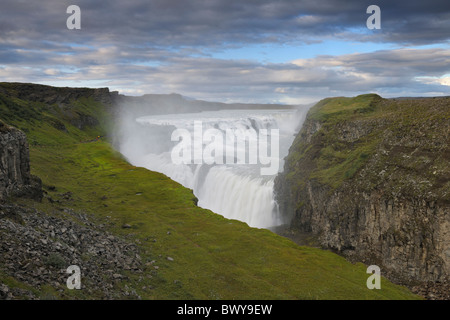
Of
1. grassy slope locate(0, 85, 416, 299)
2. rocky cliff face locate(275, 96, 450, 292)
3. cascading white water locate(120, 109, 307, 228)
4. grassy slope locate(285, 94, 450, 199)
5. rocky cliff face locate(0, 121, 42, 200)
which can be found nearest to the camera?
grassy slope locate(0, 85, 416, 299)

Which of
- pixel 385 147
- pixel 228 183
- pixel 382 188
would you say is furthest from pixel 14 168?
pixel 228 183

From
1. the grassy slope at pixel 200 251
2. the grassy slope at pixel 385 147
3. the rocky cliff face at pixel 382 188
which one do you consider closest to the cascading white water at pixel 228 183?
the rocky cliff face at pixel 382 188

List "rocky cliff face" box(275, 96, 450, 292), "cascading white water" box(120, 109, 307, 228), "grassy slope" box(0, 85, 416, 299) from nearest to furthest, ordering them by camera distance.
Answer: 1. "grassy slope" box(0, 85, 416, 299)
2. "rocky cliff face" box(275, 96, 450, 292)
3. "cascading white water" box(120, 109, 307, 228)

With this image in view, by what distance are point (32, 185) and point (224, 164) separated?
53724 mm

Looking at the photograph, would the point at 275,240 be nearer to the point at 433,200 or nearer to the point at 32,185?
the point at 433,200

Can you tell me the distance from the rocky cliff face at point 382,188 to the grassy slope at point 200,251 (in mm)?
7888

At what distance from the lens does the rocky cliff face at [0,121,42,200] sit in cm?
3056

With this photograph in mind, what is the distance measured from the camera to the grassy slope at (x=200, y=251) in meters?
26.2

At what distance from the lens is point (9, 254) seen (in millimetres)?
20359

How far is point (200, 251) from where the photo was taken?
32906 millimetres

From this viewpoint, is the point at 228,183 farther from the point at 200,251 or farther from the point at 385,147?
the point at 200,251

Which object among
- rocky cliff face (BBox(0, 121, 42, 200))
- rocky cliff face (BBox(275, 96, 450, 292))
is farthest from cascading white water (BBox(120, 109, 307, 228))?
rocky cliff face (BBox(0, 121, 42, 200))

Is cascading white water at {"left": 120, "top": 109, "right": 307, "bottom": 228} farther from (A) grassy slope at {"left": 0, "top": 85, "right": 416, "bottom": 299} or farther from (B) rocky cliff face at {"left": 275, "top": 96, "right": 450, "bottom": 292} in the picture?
(A) grassy slope at {"left": 0, "top": 85, "right": 416, "bottom": 299}

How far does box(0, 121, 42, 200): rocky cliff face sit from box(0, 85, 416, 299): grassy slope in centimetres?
174
